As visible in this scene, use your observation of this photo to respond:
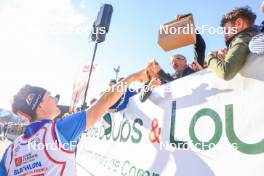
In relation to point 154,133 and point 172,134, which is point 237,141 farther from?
point 154,133

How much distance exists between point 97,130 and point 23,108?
8.08ft

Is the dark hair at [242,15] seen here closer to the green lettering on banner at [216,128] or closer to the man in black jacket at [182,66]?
the man in black jacket at [182,66]

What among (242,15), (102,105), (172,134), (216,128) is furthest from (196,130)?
(242,15)

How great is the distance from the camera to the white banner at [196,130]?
6.20 feet

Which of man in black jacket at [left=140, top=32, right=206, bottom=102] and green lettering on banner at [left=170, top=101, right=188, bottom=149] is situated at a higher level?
man in black jacket at [left=140, top=32, right=206, bottom=102]

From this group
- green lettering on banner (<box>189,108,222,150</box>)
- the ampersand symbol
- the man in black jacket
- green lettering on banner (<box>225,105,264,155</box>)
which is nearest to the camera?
green lettering on banner (<box>225,105,264,155</box>)

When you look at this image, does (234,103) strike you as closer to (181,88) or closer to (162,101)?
(181,88)

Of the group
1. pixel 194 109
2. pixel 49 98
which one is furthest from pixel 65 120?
pixel 194 109

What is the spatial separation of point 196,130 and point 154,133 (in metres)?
0.66

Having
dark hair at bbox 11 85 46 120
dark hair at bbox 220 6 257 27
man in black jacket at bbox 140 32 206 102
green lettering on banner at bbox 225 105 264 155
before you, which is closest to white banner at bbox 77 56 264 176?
green lettering on banner at bbox 225 105 264 155

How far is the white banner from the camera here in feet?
6.20

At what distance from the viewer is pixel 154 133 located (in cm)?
A: 289

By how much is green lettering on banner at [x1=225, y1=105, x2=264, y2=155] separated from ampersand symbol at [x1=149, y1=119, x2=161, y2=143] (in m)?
0.90

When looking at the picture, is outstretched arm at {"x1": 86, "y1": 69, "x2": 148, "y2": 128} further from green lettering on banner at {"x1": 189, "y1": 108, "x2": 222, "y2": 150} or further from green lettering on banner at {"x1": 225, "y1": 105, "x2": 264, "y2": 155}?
green lettering on banner at {"x1": 225, "y1": 105, "x2": 264, "y2": 155}
